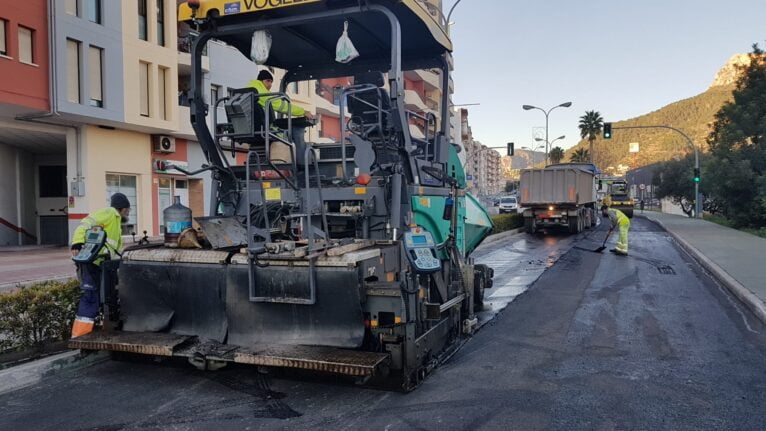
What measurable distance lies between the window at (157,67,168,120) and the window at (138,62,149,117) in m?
0.50

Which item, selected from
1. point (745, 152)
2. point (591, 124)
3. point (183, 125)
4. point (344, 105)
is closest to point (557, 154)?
point (591, 124)

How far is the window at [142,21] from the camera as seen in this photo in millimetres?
20281

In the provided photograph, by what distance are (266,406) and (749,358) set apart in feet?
16.3

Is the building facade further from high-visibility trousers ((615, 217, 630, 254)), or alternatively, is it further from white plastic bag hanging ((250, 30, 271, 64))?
white plastic bag hanging ((250, 30, 271, 64))

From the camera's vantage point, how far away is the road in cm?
425

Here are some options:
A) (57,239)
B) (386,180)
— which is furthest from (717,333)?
(57,239)

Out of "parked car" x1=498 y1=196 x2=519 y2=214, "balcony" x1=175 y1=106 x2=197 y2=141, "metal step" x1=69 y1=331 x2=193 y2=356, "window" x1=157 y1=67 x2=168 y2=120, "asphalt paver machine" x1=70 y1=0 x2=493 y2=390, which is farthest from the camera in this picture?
"parked car" x1=498 y1=196 x2=519 y2=214

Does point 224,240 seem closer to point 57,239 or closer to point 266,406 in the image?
point 266,406

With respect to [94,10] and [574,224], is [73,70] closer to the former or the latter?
[94,10]

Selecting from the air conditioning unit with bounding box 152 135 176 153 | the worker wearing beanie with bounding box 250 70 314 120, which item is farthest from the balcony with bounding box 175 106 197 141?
the worker wearing beanie with bounding box 250 70 314 120

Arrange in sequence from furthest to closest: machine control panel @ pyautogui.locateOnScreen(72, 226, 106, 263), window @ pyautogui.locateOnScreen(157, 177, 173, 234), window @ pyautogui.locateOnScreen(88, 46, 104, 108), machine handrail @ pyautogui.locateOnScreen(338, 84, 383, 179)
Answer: window @ pyautogui.locateOnScreen(157, 177, 173, 234), window @ pyautogui.locateOnScreen(88, 46, 104, 108), machine control panel @ pyautogui.locateOnScreen(72, 226, 106, 263), machine handrail @ pyautogui.locateOnScreen(338, 84, 383, 179)

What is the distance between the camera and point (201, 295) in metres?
5.05

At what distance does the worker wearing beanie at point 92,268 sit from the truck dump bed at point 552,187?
20.1 metres

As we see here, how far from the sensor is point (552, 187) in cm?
2394
